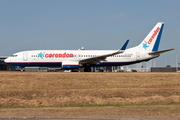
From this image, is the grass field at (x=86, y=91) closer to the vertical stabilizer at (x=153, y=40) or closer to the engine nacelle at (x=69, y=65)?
the engine nacelle at (x=69, y=65)

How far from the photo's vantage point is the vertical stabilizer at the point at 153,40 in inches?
1753

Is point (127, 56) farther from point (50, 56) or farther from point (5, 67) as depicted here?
point (5, 67)

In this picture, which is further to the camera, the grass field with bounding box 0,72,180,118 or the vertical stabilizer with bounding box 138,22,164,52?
the vertical stabilizer with bounding box 138,22,164,52

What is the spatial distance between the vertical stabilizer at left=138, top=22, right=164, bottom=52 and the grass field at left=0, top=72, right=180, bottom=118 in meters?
14.8

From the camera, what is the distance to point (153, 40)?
44.6 m

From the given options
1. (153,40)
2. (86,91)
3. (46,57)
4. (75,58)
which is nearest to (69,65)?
(75,58)

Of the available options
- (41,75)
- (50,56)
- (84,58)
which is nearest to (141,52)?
(84,58)

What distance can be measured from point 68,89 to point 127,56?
21.3 metres

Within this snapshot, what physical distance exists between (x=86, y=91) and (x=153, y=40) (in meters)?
26.1

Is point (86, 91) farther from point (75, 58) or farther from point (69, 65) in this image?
point (75, 58)

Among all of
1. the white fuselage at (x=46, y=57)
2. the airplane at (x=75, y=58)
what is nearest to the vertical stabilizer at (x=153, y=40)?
the airplane at (x=75, y=58)

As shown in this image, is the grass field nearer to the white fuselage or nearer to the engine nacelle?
the engine nacelle

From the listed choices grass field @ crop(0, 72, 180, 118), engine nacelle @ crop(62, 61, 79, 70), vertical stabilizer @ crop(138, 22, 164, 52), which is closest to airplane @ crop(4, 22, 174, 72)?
engine nacelle @ crop(62, 61, 79, 70)

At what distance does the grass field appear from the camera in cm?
2156
